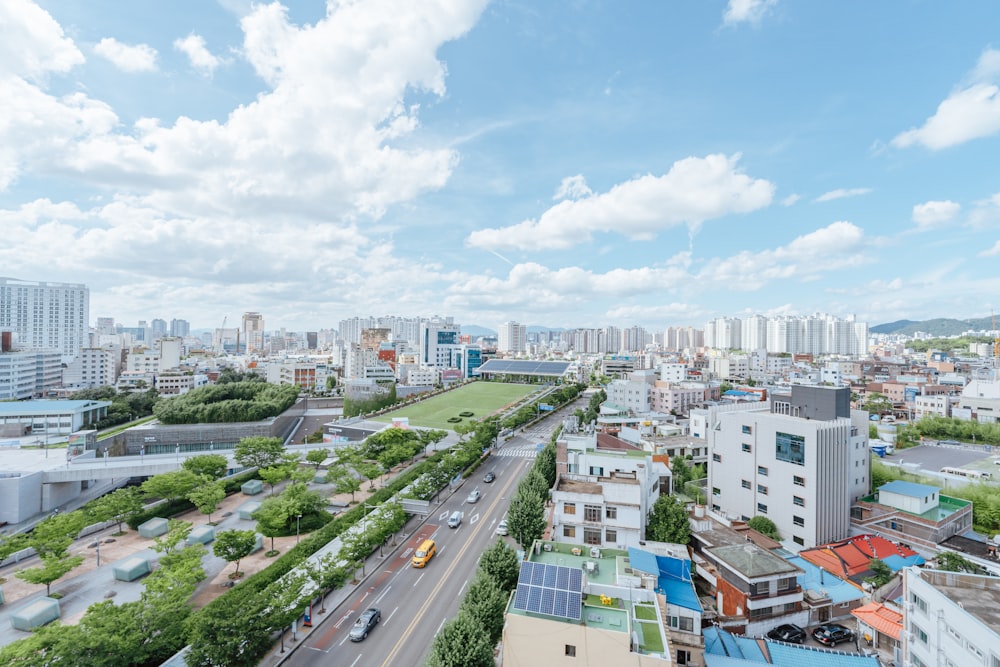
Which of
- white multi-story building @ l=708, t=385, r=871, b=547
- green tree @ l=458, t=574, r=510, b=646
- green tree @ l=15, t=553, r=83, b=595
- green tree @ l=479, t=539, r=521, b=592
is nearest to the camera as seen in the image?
green tree @ l=458, t=574, r=510, b=646

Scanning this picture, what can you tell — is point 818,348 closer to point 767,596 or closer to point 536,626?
point 767,596

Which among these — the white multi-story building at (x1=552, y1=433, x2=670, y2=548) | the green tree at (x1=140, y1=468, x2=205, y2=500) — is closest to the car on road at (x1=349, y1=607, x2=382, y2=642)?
the white multi-story building at (x1=552, y1=433, x2=670, y2=548)

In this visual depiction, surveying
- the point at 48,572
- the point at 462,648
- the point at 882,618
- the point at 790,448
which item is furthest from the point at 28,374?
the point at 882,618

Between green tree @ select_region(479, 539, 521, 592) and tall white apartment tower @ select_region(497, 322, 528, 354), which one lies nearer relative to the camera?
green tree @ select_region(479, 539, 521, 592)

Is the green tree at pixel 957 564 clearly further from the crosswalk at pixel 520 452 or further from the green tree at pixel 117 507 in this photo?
the green tree at pixel 117 507

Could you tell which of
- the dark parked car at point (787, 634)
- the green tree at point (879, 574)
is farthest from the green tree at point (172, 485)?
the green tree at point (879, 574)

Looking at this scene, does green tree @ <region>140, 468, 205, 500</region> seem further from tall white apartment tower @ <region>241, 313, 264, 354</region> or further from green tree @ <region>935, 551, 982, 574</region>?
tall white apartment tower @ <region>241, 313, 264, 354</region>

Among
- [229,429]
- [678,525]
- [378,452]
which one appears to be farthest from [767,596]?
[229,429]
